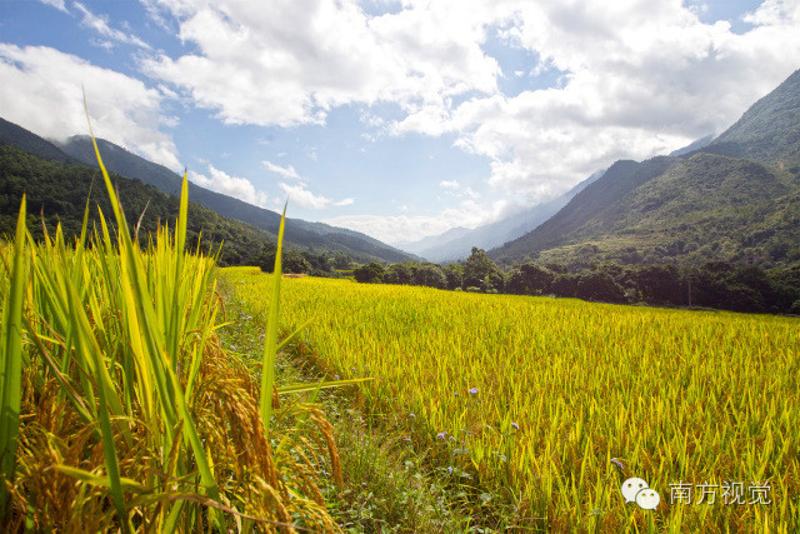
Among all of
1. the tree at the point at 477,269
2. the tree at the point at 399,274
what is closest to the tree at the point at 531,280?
the tree at the point at 477,269

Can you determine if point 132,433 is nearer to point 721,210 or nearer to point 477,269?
point 477,269

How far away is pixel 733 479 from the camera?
1.97 meters

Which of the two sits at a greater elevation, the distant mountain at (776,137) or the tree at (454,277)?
the distant mountain at (776,137)

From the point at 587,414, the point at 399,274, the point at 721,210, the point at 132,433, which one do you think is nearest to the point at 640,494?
the point at 587,414

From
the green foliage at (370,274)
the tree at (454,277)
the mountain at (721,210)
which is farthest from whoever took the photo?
the mountain at (721,210)

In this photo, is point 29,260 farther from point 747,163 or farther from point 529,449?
point 747,163

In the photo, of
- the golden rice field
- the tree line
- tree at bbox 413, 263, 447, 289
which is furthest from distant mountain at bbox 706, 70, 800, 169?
the golden rice field

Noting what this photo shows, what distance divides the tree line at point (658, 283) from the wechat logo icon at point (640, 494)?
32295 mm

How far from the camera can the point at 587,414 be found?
2.79 m

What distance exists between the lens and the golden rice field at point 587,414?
5.81 ft

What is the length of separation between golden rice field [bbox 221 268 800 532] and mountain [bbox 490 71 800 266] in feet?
315

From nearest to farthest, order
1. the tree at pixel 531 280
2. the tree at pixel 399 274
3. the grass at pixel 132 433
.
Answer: the grass at pixel 132 433, the tree at pixel 531 280, the tree at pixel 399 274

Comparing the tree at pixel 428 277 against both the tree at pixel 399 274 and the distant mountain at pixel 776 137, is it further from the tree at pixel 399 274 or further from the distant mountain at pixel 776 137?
the distant mountain at pixel 776 137

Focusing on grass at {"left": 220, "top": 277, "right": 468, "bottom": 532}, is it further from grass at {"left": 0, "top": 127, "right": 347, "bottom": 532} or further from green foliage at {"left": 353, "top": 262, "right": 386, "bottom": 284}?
green foliage at {"left": 353, "top": 262, "right": 386, "bottom": 284}
